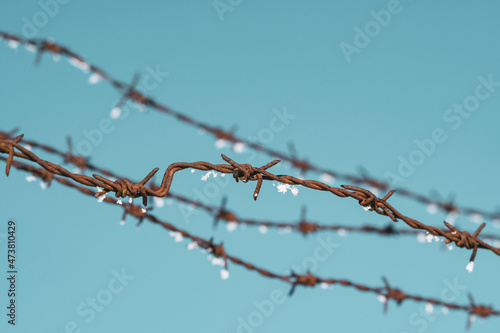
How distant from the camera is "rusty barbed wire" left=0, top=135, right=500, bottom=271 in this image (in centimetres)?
169

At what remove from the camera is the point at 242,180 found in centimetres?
190

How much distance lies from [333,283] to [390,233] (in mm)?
745

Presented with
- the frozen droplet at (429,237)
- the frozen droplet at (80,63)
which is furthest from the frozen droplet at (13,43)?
the frozen droplet at (429,237)

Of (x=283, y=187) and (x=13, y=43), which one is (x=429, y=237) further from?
(x=13, y=43)

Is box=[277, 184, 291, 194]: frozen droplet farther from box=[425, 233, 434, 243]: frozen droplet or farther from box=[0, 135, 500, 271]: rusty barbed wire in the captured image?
box=[425, 233, 434, 243]: frozen droplet

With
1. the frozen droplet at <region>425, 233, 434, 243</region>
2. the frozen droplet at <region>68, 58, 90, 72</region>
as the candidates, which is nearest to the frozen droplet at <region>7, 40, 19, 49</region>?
the frozen droplet at <region>68, 58, 90, 72</region>

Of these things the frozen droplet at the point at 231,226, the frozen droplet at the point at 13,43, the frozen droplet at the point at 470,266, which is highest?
the frozen droplet at the point at 13,43

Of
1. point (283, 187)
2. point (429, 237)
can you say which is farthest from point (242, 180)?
point (429, 237)

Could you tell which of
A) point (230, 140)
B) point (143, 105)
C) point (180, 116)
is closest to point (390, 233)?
point (230, 140)

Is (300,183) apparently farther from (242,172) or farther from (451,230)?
(451,230)

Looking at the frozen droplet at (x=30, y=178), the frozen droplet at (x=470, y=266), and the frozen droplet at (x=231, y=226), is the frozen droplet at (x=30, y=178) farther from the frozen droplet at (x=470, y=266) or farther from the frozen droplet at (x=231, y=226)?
the frozen droplet at (x=470, y=266)

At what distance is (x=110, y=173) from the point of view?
2756 mm

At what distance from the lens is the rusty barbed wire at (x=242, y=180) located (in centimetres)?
169

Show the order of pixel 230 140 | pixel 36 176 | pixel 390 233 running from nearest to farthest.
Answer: pixel 36 176 → pixel 390 233 → pixel 230 140
